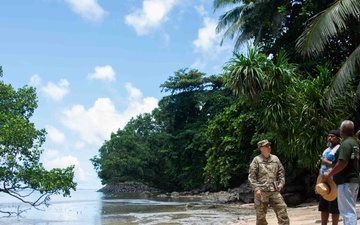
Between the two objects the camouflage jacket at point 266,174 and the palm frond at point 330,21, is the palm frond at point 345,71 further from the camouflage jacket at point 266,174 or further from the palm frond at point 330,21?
the camouflage jacket at point 266,174

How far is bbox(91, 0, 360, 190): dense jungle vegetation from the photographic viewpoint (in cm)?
1145

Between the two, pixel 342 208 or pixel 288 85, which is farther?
pixel 288 85

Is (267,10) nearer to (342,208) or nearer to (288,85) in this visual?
(288,85)

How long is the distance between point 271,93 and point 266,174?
238 inches

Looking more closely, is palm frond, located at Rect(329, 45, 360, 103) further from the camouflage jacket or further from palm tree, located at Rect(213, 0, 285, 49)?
palm tree, located at Rect(213, 0, 285, 49)

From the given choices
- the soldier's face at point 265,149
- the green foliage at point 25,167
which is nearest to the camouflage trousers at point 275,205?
the soldier's face at point 265,149

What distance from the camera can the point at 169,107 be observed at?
139 ft

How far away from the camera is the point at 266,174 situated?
6.99 meters

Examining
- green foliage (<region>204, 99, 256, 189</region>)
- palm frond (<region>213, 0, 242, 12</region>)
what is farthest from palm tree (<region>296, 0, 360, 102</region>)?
palm frond (<region>213, 0, 242, 12</region>)

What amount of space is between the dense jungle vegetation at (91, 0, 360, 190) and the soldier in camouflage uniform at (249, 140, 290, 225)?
11.8 ft

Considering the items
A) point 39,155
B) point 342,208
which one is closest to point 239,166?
point 39,155

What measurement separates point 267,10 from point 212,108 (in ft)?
60.4

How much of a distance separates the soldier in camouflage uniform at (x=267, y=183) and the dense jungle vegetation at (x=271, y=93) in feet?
11.8

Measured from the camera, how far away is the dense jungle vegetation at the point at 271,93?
1145 centimetres
